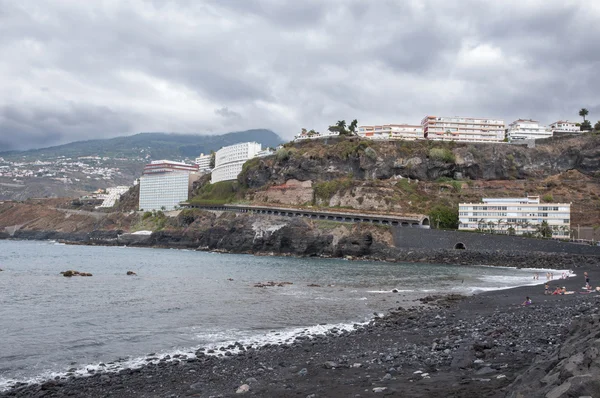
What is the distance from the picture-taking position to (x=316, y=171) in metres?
119

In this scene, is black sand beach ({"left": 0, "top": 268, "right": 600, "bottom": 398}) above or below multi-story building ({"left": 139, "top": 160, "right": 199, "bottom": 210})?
below

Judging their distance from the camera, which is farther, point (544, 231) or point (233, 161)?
point (233, 161)

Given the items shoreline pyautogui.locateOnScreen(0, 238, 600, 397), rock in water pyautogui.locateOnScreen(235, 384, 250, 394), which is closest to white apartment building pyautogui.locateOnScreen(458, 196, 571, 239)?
shoreline pyautogui.locateOnScreen(0, 238, 600, 397)

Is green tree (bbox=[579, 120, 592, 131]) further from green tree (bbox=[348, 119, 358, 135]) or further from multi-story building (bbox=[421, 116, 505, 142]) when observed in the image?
green tree (bbox=[348, 119, 358, 135])

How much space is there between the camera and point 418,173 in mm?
114688

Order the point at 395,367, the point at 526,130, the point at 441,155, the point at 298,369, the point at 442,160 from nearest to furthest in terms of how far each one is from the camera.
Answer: the point at 395,367, the point at 298,369, the point at 441,155, the point at 442,160, the point at 526,130

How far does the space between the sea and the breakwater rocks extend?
1.82 meters

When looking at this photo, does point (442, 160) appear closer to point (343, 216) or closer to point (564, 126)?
point (343, 216)

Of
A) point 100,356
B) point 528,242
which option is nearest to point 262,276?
point 100,356

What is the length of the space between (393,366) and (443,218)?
85104mm

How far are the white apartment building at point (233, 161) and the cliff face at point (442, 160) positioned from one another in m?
34.8

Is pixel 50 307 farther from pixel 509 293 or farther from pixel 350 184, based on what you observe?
pixel 350 184

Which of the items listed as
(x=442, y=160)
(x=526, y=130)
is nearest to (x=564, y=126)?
(x=526, y=130)

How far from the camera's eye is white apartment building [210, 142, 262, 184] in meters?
153
